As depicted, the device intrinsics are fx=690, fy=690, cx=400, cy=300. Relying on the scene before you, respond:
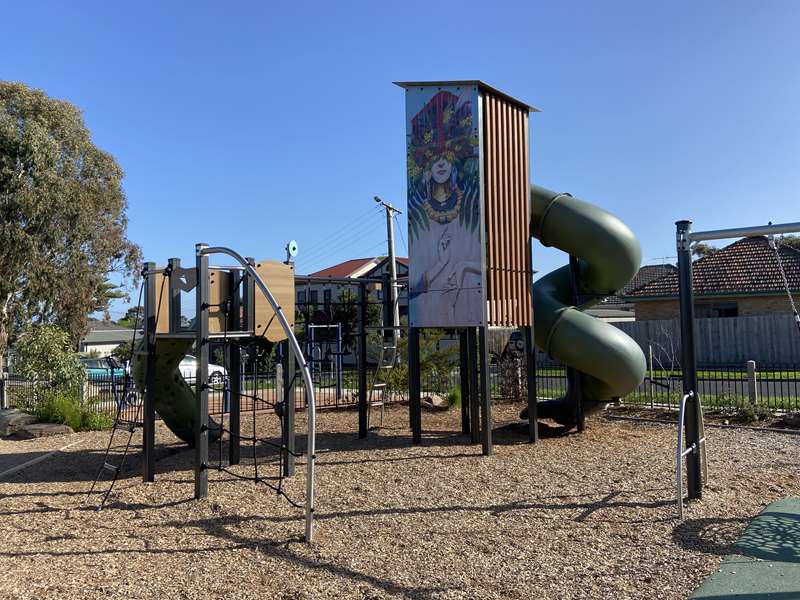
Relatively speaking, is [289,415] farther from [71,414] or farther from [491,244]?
[71,414]

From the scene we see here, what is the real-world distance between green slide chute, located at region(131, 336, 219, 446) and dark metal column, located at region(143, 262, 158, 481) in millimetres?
1015

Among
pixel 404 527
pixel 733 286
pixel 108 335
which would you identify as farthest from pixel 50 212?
pixel 108 335

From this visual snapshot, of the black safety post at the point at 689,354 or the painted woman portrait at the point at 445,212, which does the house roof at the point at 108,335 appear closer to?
the painted woman portrait at the point at 445,212

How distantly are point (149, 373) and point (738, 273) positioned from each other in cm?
2505

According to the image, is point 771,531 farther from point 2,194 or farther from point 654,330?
point 2,194

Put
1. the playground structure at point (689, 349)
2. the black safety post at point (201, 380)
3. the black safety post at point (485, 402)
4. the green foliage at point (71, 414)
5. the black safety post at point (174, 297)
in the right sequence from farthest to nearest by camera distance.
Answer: the green foliage at point (71, 414)
the black safety post at point (485, 402)
the black safety post at point (174, 297)
the black safety post at point (201, 380)
the playground structure at point (689, 349)

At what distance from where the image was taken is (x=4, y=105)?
85.5 ft

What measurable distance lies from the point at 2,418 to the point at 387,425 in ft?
22.2

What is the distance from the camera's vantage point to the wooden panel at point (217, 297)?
6.96 meters

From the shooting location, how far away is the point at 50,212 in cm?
2616

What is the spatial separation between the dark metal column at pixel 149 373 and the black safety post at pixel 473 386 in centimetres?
406

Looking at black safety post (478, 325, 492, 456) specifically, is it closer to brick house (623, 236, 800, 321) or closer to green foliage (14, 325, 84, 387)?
green foliage (14, 325, 84, 387)

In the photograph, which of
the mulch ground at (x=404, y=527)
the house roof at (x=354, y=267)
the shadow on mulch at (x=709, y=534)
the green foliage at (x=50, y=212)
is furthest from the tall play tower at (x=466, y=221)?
the house roof at (x=354, y=267)

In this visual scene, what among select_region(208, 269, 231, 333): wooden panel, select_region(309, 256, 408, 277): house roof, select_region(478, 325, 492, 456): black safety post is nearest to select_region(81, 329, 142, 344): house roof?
select_region(309, 256, 408, 277): house roof
